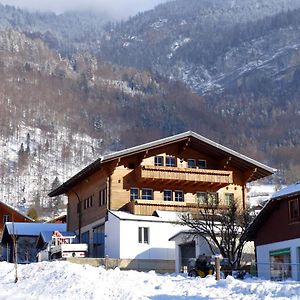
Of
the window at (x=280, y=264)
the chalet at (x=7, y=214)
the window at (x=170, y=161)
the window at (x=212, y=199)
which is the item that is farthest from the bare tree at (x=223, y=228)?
the chalet at (x=7, y=214)

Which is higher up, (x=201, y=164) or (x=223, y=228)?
(x=201, y=164)

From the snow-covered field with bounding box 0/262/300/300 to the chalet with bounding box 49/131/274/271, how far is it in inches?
484

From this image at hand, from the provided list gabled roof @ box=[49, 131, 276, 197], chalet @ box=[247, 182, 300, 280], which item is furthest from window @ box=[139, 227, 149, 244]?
chalet @ box=[247, 182, 300, 280]

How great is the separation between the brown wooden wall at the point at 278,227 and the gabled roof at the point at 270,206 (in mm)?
180

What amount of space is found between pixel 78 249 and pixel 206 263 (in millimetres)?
13164

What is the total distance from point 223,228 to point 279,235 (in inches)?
230

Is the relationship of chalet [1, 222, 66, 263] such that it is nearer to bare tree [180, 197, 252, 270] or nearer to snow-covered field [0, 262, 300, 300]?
bare tree [180, 197, 252, 270]

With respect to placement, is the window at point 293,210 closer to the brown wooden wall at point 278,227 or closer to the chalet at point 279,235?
the chalet at point 279,235

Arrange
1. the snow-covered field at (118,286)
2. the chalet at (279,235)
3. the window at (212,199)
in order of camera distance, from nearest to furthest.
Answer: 1. the snow-covered field at (118,286)
2. the chalet at (279,235)
3. the window at (212,199)

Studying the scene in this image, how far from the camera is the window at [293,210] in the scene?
33469 millimetres

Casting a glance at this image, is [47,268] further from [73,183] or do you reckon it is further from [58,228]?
[58,228]

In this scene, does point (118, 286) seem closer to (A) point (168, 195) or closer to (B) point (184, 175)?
(B) point (184, 175)

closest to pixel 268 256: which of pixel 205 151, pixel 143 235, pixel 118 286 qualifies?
pixel 143 235

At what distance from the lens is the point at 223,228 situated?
40.1 metres
